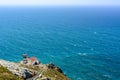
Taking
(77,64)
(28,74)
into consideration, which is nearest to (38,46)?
(77,64)

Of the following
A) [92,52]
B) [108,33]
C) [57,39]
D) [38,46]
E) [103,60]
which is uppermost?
[108,33]

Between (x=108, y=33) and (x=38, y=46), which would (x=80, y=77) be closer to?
(x=38, y=46)

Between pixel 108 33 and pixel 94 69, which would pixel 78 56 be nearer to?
pixel 94 69

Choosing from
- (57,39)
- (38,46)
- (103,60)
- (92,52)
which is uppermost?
(57,39)

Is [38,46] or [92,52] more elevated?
[38,46]

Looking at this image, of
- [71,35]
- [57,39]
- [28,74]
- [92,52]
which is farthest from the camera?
[71,35]

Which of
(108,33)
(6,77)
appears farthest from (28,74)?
(108,33)

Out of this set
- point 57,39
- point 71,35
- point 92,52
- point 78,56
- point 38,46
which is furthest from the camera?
point 71,35

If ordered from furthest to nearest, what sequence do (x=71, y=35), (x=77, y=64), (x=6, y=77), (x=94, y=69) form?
(x=71, y=35) < (x=77, y=64) < (x=94, y=69) < (x=6, y=77)

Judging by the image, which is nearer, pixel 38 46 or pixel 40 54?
pixel 40 54
